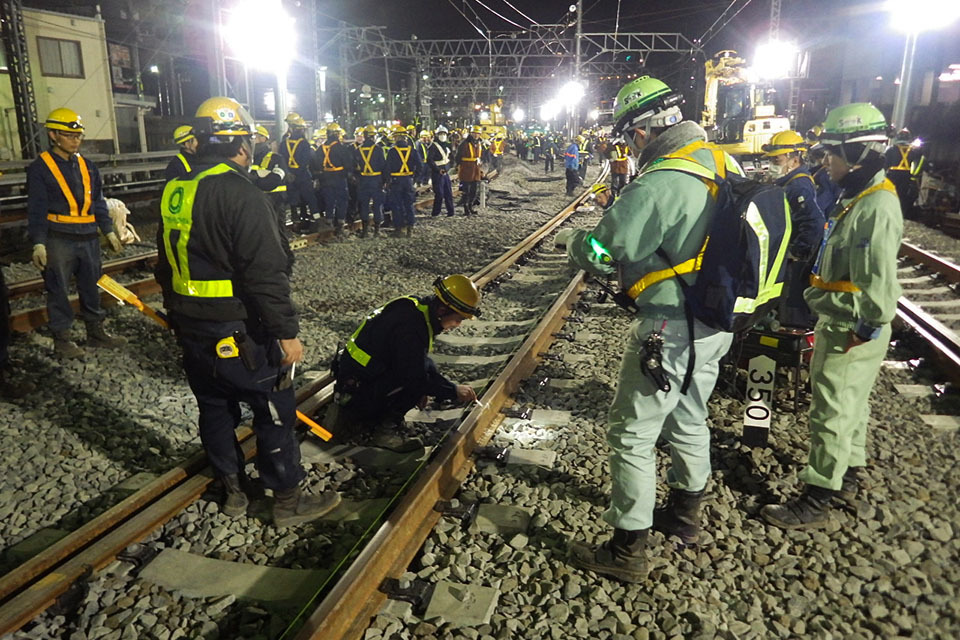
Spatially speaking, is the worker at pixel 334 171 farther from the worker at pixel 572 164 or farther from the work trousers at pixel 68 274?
the worker at pixel 572 164

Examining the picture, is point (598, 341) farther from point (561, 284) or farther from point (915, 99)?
point (915, 99)

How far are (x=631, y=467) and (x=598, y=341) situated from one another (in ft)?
11.7

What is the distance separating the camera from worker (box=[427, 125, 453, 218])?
49.1ft

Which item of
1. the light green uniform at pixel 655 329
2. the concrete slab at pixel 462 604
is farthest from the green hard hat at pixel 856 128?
the concrete slab at pixel 462 604

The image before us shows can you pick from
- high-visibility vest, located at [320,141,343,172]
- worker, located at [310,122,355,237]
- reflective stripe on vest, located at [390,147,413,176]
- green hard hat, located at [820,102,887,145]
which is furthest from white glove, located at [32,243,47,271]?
reflective stripe on vest, located at [390,147,413,176]

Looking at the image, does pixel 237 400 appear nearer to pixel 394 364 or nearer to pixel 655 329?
pixel 394 364

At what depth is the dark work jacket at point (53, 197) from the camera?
5.79 m

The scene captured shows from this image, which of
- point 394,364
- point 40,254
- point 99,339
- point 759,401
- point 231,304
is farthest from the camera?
point 99,339

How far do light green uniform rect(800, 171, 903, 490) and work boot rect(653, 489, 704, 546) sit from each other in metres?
0.71

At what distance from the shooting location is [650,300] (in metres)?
3.01

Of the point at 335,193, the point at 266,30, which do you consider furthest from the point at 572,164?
the point at 335,193

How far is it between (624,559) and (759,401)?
1.70 m

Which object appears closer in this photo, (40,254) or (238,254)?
(238,254)

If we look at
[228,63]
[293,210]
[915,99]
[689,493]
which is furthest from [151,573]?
[228,63]
